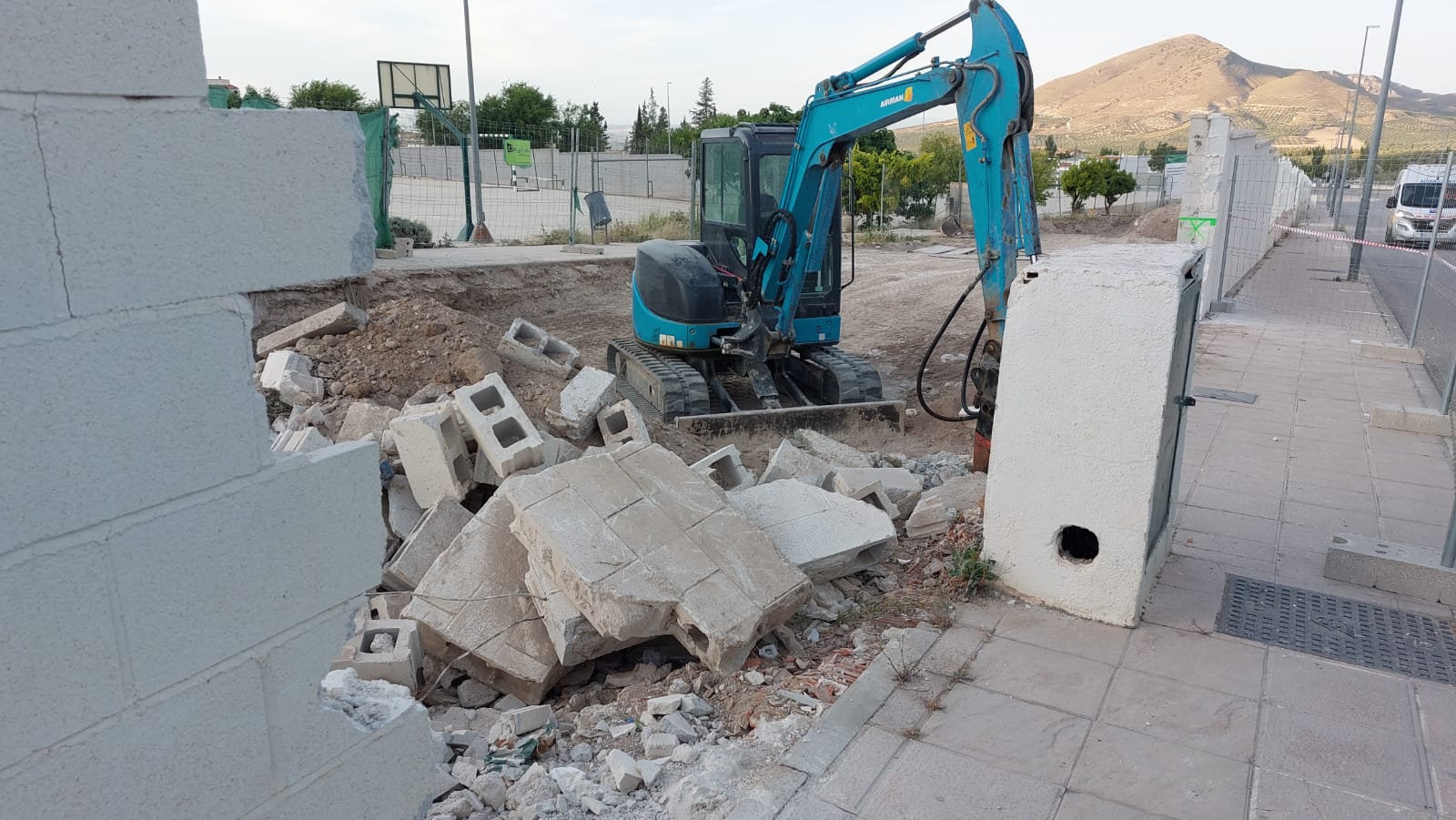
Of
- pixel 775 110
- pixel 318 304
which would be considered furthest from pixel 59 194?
pixel 775 110

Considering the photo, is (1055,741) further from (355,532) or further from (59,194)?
(59,194)

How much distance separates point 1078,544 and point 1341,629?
132cm

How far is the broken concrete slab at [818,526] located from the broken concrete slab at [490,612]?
134cm

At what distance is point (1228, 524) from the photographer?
627 centimetres

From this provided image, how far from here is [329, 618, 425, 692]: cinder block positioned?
462 centimetres

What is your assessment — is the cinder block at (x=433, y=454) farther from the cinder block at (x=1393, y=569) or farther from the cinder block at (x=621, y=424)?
the cinder block at (x=1393, y=569)

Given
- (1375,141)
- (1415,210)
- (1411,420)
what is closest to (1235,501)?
(1411,420)

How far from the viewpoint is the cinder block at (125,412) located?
2.01 m

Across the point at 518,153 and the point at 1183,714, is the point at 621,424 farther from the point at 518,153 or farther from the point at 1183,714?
the point at 518,153

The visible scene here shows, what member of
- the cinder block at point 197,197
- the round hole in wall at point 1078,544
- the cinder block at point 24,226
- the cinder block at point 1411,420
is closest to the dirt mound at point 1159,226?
the cinder block at point 1411,420

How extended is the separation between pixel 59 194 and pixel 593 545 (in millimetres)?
3069

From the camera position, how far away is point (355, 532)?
2705 mm

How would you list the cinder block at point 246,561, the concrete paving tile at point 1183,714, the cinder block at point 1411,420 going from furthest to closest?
1. the cinder block at point 1411,420
2. the concrete paving tile at point 1183,714
3. the cinder block at point 246,561

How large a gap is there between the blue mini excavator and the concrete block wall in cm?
557
